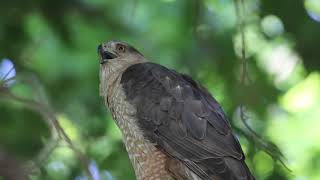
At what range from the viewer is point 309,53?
16.9 ft

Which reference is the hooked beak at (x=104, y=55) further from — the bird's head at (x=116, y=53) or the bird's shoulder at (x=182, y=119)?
the bird's shoulder at (x=182, y=119)

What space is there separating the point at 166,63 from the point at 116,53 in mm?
1997

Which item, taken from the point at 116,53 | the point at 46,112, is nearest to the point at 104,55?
the point at 116,53

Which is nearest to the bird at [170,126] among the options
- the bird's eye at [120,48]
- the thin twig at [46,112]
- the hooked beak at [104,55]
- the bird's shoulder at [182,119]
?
the bird's shoulder at [182,119]

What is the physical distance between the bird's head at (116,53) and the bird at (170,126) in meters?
0.14

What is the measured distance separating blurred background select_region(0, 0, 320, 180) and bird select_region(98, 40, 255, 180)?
1.38ft

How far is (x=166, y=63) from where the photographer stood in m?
6.75

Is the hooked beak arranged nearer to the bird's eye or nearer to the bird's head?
the bird's head

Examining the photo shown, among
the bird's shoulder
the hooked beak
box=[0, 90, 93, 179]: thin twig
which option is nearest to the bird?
the bird's shoulder

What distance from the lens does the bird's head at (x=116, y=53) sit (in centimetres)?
470

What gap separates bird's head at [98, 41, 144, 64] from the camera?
185 inches

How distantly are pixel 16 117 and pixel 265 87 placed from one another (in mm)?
1916

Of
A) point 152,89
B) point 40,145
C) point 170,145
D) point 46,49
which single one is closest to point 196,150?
point 170,145

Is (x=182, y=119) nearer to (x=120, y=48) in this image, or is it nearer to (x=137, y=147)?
(x=137, y=147)
